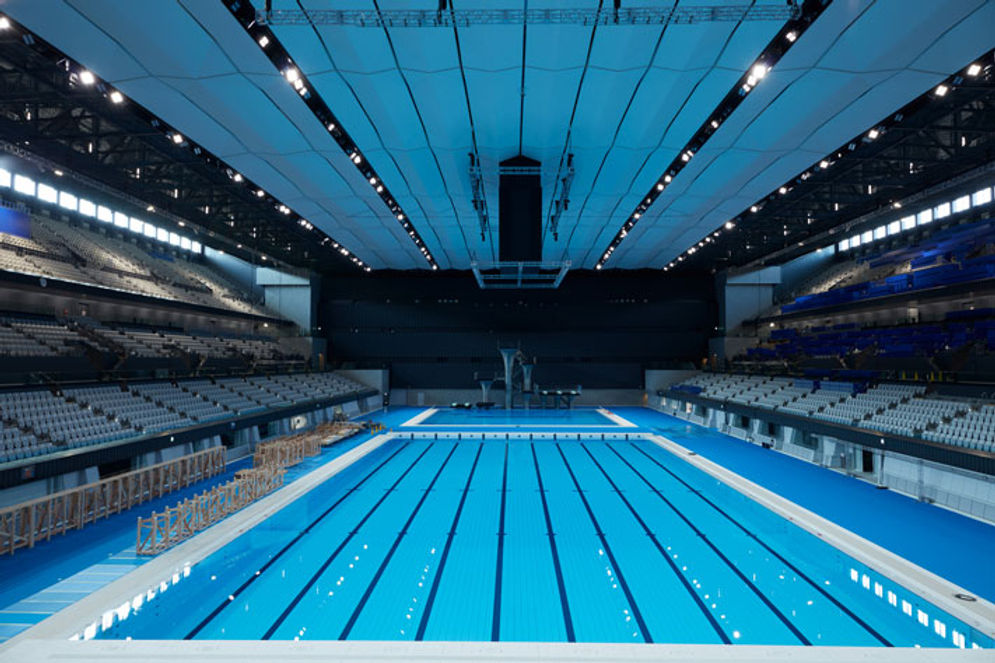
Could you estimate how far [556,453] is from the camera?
16547mm

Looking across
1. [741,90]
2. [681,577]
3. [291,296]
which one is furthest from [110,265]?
[681,577]

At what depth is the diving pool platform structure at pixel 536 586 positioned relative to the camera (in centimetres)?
501

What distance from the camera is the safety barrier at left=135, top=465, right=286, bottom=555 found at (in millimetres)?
7586

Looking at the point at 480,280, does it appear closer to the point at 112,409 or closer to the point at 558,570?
the point at 112,409

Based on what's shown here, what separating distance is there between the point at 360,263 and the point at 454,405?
32.7 feet

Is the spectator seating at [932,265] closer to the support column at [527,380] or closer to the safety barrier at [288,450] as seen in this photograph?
the support column at [527,380]

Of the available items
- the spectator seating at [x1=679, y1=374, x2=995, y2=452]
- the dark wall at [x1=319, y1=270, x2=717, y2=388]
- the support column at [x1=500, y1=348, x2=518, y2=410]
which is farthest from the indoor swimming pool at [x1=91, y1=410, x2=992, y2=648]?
the dark wall at [x1=319, y1=270, x2=717, y2=388]

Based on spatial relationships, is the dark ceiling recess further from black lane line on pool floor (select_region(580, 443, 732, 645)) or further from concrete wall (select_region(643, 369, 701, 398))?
concrete wall (select_region(643, 369, 701, 398))

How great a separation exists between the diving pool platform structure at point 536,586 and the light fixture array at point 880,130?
791cm

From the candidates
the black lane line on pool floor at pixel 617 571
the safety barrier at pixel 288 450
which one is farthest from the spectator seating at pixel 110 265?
the black lane line on pool floor at pixel 617 571

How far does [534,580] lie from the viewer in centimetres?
677

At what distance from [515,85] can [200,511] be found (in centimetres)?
938

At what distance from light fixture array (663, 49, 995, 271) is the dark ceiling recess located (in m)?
7.48

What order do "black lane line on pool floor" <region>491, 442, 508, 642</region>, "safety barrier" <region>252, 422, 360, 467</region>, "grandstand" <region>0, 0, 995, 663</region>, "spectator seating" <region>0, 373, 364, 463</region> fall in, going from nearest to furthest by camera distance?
1. "black lane line on pool floor" <region>491, 442, 508, 642</region>
2. "grandstand" <region>0, 0, 995, 663</region>
3. "spectator seating" <region>0, 373, 364, 463</region>
4. "safety barrier" <region>252, 422, 360, 467</region>
